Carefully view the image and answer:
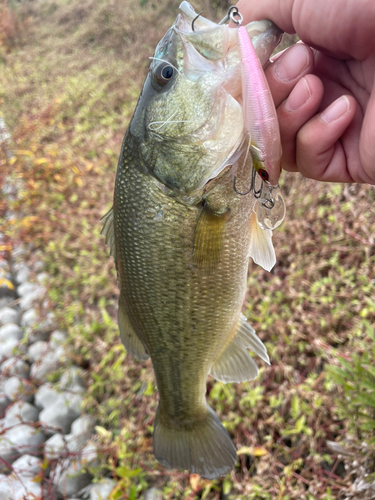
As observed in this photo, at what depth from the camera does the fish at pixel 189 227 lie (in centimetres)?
108

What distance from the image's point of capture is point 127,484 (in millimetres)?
2273

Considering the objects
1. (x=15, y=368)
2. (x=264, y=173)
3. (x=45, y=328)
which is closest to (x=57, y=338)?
(x=45, y=328)

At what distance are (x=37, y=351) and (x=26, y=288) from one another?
37.9 inches

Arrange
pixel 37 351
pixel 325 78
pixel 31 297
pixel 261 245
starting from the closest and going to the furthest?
1. pixel 261 245
2. pixel 325 78
3. pixel 37 351
4. pixel 31 297

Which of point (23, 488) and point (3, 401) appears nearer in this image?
point (23, 488)

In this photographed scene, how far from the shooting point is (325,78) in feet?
4.72

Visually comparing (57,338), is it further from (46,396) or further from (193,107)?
(193,107)

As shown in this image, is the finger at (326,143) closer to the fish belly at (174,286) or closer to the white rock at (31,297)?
the fish belly at (174,286)

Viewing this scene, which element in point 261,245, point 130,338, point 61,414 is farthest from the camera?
point 61,414

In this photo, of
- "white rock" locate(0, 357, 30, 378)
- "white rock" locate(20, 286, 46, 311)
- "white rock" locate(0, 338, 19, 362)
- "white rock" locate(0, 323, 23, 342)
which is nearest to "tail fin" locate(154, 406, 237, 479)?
"white rock" locate(0, 357, 30, 378)

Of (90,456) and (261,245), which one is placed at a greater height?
(261,245)

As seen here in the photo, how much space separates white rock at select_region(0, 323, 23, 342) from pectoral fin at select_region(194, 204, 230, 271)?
119 inches

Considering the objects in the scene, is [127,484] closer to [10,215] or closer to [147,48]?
[10,215]

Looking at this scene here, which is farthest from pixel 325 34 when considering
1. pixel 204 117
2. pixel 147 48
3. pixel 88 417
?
pixel 147 48
